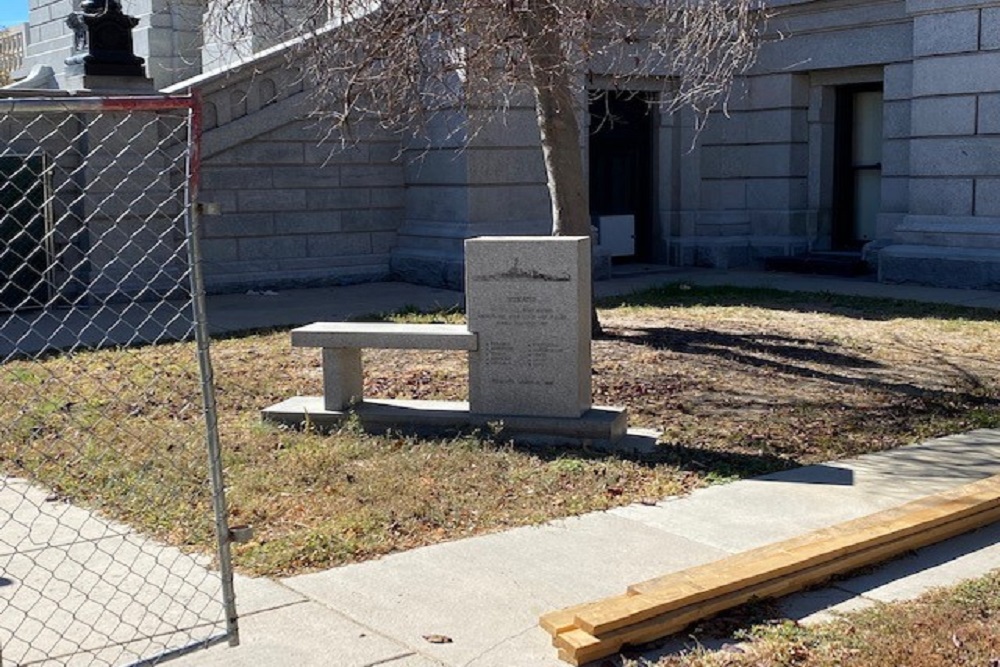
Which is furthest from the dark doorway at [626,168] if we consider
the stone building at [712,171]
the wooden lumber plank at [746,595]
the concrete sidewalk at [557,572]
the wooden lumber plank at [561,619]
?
the wooden lumber plank at [561,619]

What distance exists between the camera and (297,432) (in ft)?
28.7

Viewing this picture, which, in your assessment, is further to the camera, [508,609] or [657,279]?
[657,279]

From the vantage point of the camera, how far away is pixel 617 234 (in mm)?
20062

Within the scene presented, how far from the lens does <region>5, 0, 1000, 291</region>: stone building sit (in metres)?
16.6

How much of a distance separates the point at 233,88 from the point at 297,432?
894 centimetres

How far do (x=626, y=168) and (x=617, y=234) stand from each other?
Result: 1081 mm

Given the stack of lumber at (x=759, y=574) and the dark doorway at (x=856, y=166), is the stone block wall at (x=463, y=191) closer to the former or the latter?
the dark doorway at (x=856, y=166)

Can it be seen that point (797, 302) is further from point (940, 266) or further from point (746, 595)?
point (746, 595)

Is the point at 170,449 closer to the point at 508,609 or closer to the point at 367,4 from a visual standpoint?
the point at 508,609

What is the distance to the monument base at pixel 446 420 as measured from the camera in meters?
8.23

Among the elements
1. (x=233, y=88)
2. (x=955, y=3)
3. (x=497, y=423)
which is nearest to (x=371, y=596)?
(x=497, y=423)

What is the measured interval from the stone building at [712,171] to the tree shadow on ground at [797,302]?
6.47 feet

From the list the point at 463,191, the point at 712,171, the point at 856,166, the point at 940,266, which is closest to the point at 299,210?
the point at 463,191

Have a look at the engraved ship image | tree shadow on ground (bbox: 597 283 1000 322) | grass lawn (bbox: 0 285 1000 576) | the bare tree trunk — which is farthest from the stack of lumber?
tree shadow on ground (bbox: 597 283 1000 322)
